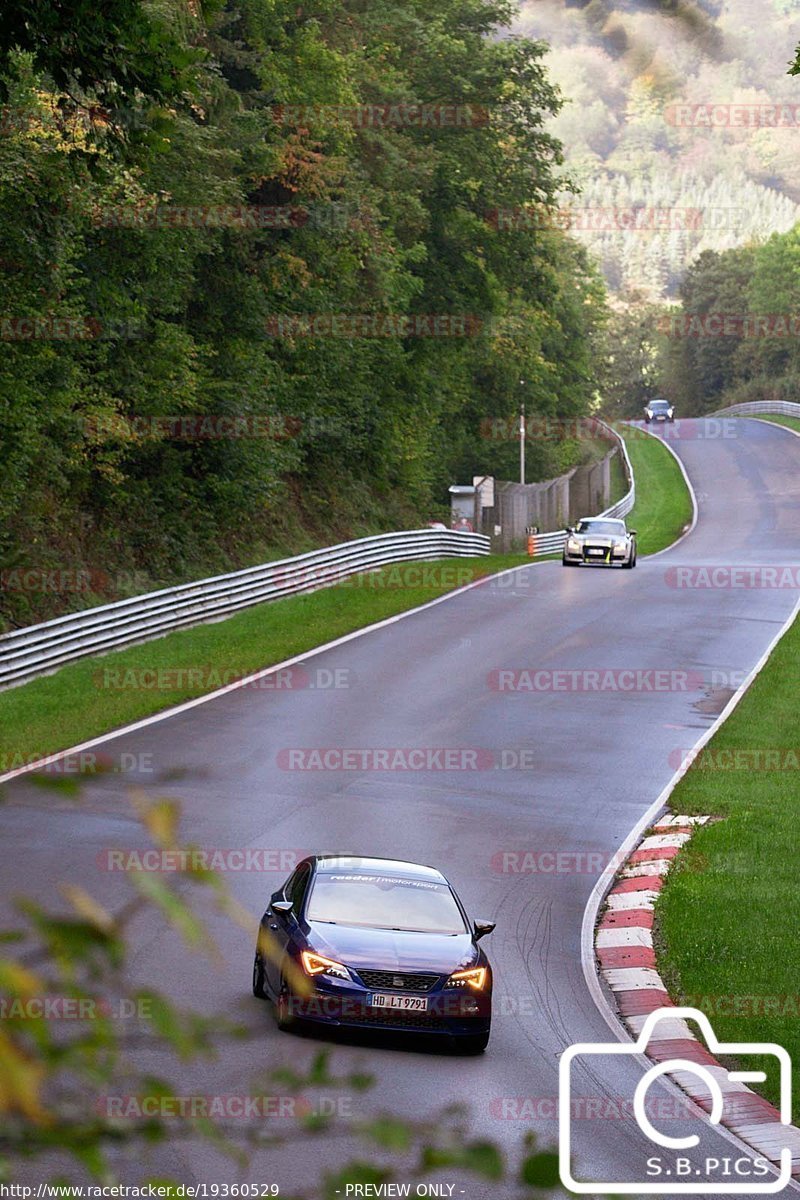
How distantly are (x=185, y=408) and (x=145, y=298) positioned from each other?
4496 mm

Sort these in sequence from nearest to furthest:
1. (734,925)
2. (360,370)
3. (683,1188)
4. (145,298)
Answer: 1. (683,1188)
2. (734,925)
3. (145,298)
4. (360,370)

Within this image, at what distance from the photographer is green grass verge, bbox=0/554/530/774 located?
23.8 m

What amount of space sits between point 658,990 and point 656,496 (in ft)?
249

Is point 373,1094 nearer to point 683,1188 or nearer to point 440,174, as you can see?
point 683,1188

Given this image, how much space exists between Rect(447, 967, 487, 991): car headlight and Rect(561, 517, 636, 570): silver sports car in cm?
3655

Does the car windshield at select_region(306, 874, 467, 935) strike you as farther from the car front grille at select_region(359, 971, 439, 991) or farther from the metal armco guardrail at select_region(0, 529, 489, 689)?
the metal armco guardrail at select_region(0, 529, 489, 689)

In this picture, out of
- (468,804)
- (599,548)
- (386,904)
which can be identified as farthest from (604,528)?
(386,904)

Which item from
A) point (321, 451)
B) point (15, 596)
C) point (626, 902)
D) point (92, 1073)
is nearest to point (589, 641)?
point (15, 596)

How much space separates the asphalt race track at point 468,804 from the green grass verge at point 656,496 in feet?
107

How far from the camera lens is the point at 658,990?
538 inches

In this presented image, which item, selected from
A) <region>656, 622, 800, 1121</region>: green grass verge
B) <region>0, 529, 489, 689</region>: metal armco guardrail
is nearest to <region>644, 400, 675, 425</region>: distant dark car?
<region>0, 529, 489, 689</region>: metal armco guardrail

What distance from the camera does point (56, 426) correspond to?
107 feet

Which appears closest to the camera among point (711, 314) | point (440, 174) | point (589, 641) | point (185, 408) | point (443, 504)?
point (589, 641)

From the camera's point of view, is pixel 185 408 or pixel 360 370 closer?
pixel 185 408
